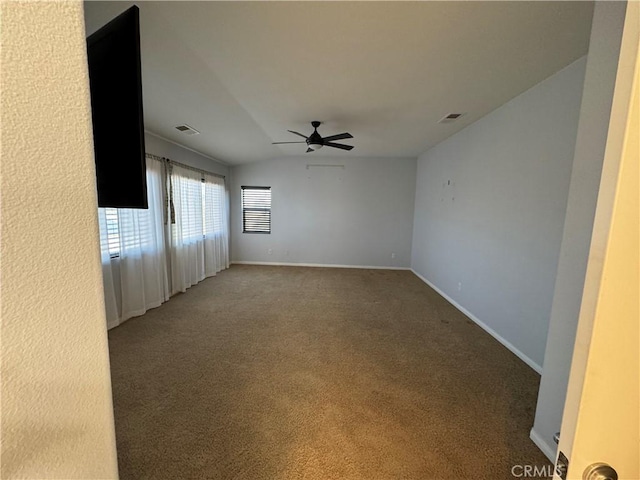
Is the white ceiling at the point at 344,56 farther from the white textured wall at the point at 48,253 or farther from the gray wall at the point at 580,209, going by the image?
the white textured wall at the point at 48,253

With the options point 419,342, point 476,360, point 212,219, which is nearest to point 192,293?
point 212,219

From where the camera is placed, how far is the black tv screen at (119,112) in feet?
2.83

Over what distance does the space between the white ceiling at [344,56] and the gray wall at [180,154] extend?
195 millimetres

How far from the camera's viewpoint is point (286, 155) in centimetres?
605

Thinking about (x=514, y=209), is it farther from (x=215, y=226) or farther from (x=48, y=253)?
(x=215, y=226)

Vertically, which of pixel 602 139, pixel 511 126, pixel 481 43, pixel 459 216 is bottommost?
pixel 459 216

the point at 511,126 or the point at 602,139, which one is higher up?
the point at 511,126

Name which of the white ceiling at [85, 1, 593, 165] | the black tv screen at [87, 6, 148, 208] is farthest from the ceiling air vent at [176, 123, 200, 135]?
the black tv screen at [87, 6, 148, 208]

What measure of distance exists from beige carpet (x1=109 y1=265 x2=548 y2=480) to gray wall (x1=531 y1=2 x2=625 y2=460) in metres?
0.34

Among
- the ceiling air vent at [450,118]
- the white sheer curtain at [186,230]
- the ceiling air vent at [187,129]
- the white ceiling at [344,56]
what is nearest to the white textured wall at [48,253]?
the white ceiling at [344,56]

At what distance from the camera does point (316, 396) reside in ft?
6.56

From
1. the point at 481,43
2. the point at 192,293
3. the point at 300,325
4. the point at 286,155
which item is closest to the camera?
the point at 481,43

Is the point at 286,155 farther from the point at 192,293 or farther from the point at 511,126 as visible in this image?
the point at 511,126

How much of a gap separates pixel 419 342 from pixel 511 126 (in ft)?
8.34
